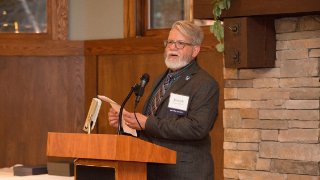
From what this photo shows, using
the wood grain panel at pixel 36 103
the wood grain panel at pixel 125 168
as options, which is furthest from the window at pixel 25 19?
the wood grain panel at pixel 125 168

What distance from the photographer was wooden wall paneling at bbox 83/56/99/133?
4395 millimetres

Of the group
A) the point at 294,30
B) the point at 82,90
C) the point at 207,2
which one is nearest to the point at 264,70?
the point at 294,30

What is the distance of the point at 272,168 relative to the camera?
269cm

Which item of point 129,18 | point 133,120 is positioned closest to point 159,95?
point 133,120

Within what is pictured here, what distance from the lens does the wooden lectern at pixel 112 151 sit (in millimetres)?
1638

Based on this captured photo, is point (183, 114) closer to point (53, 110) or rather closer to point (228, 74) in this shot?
point (228, 74)

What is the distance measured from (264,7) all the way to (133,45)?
6.30ft

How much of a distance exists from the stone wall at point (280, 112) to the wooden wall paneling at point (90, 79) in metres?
1.89

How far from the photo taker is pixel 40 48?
4.38 meters

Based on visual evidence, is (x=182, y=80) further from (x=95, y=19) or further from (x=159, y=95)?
(x=95, y=19)

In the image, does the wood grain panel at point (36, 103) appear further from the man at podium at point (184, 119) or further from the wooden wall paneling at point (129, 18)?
the man at podium at point (184, 119)

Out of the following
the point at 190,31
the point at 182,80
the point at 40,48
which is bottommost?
the point at 182,80

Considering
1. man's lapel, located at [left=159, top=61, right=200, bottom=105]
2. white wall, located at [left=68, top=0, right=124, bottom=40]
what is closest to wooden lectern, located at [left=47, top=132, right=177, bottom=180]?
man's lapel, located at [left=159, top=61, right=200, bottom=105]

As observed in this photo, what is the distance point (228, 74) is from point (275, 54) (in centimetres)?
34
